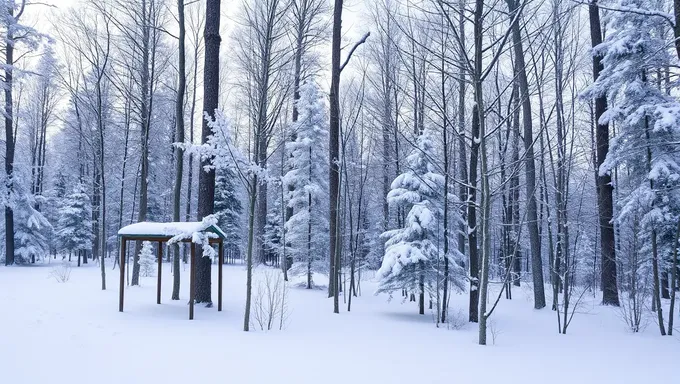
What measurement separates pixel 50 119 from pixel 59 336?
27043mm

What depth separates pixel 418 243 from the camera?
33.2 feet

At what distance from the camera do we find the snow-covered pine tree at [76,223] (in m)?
25.7

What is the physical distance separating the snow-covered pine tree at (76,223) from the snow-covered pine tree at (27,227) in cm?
295

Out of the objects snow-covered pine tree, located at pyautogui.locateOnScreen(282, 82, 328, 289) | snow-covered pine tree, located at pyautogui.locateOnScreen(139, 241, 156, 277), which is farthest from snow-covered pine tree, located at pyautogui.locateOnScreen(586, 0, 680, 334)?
snow-covered pine tree, located at pyautogui.locateOnScreen(139, 241, 156, 277)

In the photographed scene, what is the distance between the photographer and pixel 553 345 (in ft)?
23.6

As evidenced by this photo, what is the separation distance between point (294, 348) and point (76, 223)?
2592 centimetres

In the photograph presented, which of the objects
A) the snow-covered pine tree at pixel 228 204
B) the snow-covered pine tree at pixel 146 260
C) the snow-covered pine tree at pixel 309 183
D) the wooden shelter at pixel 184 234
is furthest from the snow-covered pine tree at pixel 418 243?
the snow-covered pine tree at pixel 228 204

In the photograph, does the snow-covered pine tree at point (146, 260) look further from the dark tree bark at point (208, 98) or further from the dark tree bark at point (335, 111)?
the dark tree bark at point (335, 111)

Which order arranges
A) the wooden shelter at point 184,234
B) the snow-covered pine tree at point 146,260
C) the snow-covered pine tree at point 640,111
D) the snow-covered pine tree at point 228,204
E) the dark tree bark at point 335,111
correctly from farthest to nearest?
1. the snow-covered pine tree at point 228,204
2. the snow-covered pine tree at point 146,260
3. the snow-covered pine tree at point 640,111
4. the dark tree bark at point 335,111
5. the wooden shelter at point 184,234

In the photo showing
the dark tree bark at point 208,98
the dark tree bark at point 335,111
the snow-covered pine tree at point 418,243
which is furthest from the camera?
the dark tree bark at point 335,111

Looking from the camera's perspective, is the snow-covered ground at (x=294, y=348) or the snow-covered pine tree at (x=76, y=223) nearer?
the snow-covered ground at (x=294, y=348)

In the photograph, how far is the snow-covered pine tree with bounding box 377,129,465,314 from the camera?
9.73 metres

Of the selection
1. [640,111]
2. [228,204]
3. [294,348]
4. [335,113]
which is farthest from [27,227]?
[640,111]

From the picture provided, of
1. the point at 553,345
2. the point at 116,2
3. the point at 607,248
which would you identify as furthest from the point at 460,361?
the point at 116,2
